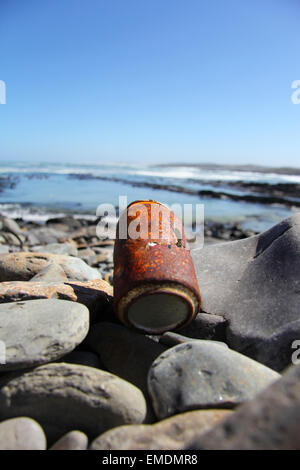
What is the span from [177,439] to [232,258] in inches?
83.6

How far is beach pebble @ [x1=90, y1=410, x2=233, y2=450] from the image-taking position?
141 centimetres

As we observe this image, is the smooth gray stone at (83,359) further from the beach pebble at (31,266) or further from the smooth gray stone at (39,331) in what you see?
the beach pebble at (31,266)

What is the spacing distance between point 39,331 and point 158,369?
0.71 m

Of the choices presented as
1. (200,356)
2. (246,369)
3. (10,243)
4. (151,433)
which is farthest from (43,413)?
(10,243)

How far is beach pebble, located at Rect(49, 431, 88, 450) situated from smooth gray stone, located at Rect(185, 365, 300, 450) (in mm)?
648

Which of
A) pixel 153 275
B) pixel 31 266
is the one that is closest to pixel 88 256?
pixel 31 266

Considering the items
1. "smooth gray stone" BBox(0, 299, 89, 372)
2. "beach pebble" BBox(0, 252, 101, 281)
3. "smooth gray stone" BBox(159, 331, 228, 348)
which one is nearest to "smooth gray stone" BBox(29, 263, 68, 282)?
"beach pebble" BBox(0, 252, 101, 281)

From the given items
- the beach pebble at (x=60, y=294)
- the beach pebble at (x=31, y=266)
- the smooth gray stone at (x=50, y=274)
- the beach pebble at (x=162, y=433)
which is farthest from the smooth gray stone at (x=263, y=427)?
the beach pebble at (x=31, y=266)

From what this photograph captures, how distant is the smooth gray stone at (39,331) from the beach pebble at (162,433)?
575 mm

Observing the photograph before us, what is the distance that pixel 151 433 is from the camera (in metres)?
1.46

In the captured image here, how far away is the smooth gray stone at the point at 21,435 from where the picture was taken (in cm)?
145

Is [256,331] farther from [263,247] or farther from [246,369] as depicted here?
[263,247]

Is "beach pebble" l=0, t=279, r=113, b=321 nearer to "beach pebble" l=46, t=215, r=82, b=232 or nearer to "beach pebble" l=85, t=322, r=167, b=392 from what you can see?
"beach pebble" l=85, t=322, r=167, b=392

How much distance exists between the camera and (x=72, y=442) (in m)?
1.49
